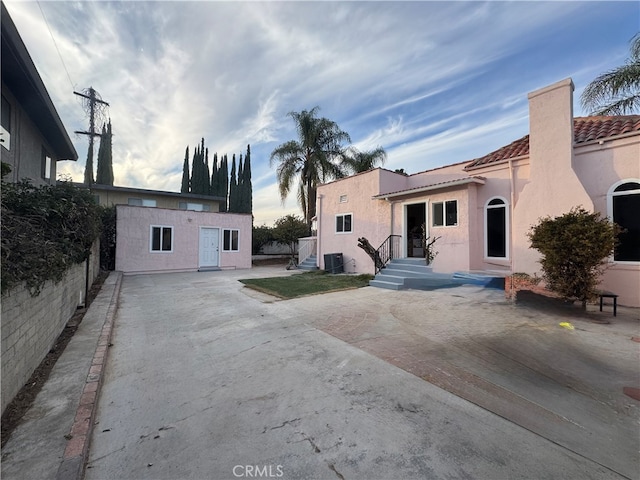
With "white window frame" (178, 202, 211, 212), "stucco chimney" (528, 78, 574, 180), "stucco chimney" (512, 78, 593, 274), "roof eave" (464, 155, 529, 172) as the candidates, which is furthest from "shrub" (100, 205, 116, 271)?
"stucco chimney" (528, 78, 574, 180)

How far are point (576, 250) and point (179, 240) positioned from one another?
53.8ft

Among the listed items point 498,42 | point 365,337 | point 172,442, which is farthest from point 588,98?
point 172,442

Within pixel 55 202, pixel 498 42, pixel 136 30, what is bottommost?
pixel 55 202

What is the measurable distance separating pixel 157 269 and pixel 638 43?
20682 millimetres

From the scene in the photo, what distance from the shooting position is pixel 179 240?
50.6ft

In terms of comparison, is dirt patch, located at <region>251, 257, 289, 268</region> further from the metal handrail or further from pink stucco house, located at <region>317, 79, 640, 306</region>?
the metal handrail

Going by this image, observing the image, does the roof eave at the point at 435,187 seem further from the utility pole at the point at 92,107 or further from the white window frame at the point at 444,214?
the utility pole at the point at 92,107

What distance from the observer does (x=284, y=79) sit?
1053 cm

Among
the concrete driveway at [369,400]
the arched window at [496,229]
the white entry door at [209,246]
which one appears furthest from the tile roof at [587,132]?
the white entry door at [209,246]

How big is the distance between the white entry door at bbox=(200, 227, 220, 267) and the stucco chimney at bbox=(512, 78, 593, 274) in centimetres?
1482

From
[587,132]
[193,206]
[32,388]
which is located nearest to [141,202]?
[193,206]

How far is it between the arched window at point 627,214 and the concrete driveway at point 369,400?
2.22 m

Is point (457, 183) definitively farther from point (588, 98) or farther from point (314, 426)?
point (314, 426)

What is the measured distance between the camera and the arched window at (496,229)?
29.6ft
